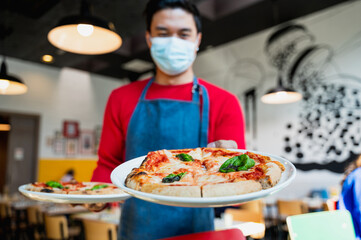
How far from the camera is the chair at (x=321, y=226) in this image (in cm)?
160

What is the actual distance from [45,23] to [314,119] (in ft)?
17.9

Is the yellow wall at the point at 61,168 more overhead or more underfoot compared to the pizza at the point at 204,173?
more underfoot

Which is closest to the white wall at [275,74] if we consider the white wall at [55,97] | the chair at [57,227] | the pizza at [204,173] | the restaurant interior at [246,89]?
the restaurant interior at [246,89]

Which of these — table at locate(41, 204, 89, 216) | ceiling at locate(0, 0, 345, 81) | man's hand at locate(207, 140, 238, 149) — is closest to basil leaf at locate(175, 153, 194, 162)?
man's hand at locate(207, 140, 238, 149)

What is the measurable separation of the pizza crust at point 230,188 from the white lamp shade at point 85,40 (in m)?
1.95

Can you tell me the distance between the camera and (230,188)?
2.35ft

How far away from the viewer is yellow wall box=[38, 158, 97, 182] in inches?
A: 304

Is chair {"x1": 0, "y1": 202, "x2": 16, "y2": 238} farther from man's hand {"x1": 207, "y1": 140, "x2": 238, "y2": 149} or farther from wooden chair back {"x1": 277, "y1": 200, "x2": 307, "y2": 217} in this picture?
man's hand {"x1": 207, "y1": 140, "x2": 238, "y2": 149}

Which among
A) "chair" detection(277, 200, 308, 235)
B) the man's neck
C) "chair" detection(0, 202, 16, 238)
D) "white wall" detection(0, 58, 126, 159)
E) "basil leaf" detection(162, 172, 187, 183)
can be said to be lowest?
"chair" detection(0, 202, 16, 238)

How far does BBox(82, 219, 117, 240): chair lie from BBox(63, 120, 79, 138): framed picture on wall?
548cm

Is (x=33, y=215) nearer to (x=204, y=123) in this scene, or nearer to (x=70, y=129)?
(x=70, y=129)

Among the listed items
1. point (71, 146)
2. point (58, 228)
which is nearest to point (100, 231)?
point (58, 228)

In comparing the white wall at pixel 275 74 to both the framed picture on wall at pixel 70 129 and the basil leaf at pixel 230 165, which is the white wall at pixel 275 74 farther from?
the basil leaf at pixel 230 165

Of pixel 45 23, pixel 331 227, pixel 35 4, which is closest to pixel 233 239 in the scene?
pixel 331 227
